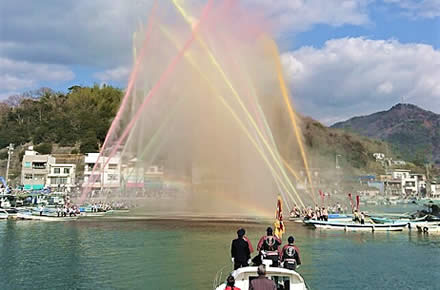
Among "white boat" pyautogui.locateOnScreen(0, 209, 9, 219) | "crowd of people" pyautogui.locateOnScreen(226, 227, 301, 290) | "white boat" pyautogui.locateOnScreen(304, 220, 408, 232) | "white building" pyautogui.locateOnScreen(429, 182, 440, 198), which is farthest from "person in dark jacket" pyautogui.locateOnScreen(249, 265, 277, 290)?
"white building" pyautogui.locateOnScreen(429, 182, 440, 198)

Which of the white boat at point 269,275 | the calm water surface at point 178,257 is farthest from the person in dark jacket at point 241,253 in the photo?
the calm water surface at point 178,257

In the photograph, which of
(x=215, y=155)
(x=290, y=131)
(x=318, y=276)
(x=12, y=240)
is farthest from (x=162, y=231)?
(x=290, y=131)

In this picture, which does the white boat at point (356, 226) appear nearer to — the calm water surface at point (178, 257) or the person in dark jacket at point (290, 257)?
the calm water surface at point (178, 257)

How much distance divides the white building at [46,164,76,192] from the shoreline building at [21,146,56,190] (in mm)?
1045

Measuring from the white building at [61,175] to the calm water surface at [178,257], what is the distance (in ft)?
242

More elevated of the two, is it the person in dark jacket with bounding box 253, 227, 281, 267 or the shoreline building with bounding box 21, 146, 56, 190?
the shoreline building with bounding box 21, 146, 56, 190

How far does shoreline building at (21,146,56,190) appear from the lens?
376ft

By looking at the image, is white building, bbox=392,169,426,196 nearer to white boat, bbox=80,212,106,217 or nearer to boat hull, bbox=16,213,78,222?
white boat, bbox=80,212,106,217

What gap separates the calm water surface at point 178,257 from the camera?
21.0 m

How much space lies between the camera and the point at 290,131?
191ft

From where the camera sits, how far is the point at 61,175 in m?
115

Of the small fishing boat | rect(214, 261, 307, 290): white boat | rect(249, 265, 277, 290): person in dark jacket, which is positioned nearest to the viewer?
rect(249, 265, 277, 290): person in dark jacket

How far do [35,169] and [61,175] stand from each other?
7.29 metres

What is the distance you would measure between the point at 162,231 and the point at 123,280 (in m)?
19.5
